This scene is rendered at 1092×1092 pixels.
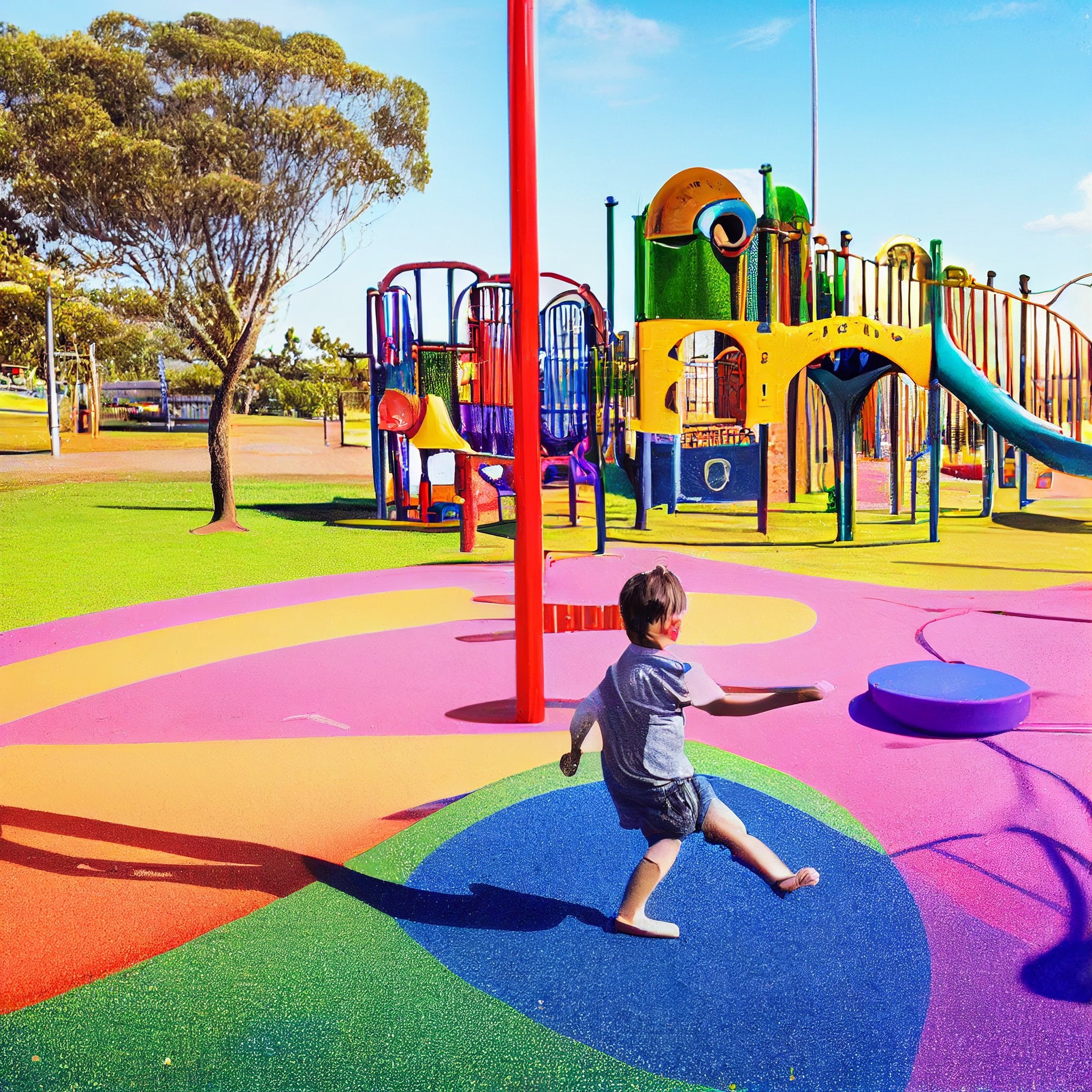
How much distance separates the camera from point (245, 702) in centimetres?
545

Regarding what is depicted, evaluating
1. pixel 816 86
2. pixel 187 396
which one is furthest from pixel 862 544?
pixel 187 396

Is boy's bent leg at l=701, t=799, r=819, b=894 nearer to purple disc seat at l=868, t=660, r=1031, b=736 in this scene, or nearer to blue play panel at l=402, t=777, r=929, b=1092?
blue play panel at l=402, t=777, r=929, b=1092

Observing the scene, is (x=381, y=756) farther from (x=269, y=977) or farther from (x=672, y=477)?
(x=672, y=477)

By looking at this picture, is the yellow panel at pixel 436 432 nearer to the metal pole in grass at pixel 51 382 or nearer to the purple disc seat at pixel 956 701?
the metal pole in grass at pixel 51 382

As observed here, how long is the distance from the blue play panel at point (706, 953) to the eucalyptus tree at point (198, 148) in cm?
1351

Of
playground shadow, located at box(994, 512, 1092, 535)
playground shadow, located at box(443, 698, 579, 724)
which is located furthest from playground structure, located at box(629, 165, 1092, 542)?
playground shadow, located at box(443, 698, 579, 724)

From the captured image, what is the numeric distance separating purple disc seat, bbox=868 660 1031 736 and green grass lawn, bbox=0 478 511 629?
20.1 feet

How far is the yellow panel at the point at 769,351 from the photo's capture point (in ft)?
36.9

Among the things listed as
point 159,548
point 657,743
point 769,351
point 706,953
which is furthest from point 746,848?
point 159,548

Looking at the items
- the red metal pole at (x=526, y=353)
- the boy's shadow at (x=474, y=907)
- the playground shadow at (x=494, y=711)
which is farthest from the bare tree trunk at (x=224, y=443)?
the boy's shadow at (x=474, y=907)

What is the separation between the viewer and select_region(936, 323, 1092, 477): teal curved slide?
9.96 meters

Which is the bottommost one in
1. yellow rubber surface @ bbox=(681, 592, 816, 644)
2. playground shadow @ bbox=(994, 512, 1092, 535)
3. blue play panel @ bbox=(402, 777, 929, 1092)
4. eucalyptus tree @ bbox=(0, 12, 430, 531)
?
blue play panel @ bbox=(402, 777, 929, 1092)

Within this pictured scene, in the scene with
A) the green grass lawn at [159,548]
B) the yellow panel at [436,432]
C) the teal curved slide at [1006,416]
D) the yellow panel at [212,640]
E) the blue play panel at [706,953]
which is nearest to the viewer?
the blue play panel at [706,953]

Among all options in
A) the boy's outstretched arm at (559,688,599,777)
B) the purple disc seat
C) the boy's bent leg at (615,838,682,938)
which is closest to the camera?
the boy's bent leg at (615,838,682,938)
